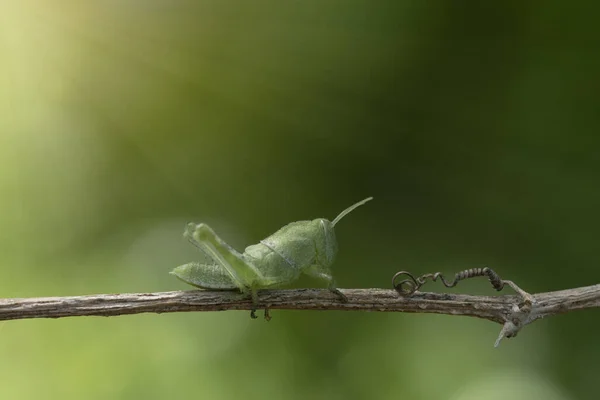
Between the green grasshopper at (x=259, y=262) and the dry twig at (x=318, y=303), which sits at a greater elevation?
the green grasshopper at (x=259, y=262)

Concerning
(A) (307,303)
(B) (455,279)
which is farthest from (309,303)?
(B) (455,279)

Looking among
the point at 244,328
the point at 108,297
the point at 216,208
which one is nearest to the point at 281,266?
the point at 108,297

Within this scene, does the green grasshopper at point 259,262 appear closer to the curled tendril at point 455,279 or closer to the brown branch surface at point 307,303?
the brown branch surface at point 307,303

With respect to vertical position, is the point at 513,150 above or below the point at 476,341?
above

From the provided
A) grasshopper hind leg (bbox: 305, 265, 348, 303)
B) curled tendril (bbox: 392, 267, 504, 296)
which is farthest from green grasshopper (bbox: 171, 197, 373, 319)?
curled tendril (bbox: 392, 267, 504, 296)

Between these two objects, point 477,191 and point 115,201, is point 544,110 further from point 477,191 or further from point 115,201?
point 115,201

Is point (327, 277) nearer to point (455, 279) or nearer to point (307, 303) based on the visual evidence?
point (307, 303)

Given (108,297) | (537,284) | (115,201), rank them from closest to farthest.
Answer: (108,297), (537,284), (115,201)

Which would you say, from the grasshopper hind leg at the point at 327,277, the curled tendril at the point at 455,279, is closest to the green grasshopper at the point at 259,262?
the grasshopper hind leg at the point at 327,277
